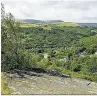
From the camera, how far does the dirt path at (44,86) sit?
31.3 feet

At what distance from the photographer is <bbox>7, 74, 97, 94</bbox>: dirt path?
955cm

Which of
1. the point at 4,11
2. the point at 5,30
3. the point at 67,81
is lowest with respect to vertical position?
the point at 67,81

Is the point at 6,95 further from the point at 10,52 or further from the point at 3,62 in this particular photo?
the point at 10,52

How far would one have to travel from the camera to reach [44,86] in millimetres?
10328

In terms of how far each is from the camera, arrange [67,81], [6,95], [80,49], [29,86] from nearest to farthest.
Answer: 1. [6,95]
2. [29,86]
3. [67,81]
4. [80,49]

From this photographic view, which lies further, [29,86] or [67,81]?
[67,81]

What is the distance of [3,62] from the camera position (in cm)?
1276

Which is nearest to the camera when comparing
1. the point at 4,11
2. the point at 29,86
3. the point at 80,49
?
the point at 29,86

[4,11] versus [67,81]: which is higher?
[4,11]

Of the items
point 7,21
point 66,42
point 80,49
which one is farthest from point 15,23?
point 66,42

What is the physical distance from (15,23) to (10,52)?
1.65 metres

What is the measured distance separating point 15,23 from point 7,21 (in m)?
0.61

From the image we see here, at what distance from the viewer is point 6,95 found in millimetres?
8289

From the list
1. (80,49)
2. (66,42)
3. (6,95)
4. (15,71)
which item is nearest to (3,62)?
(15,71)
